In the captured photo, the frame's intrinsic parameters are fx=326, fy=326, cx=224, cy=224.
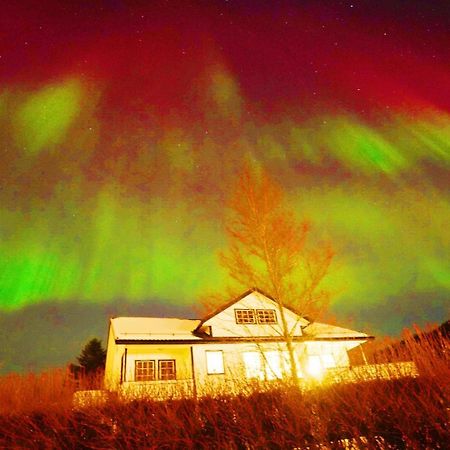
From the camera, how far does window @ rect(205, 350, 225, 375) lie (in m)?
23.0

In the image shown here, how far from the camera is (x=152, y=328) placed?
24891mm

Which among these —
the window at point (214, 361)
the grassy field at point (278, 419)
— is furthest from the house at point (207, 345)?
the grassy field at point (278, 419)

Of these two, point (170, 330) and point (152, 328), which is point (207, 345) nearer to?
point (170, 330)

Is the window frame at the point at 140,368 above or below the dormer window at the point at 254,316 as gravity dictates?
below

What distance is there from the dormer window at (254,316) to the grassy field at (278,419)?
57.7 feet

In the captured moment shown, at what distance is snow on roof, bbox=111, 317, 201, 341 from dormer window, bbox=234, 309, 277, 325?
3.85m

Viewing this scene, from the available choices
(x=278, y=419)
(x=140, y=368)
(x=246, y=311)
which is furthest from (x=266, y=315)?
(x=278, y=419)

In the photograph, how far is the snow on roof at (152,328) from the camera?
22547 millimetres

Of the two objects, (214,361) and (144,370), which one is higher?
(214,361)

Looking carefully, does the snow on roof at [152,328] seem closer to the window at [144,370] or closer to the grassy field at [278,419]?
the window at [144,370]

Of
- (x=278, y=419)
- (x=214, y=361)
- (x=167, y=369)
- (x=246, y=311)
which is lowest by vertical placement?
(x=278, y=419)

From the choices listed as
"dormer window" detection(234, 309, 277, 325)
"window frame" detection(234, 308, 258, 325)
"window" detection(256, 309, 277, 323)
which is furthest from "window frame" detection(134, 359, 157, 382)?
"window" detection(256, 309, 277, 323)

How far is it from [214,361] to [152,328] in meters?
5.36

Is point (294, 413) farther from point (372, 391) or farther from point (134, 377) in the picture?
point (134, 377)
